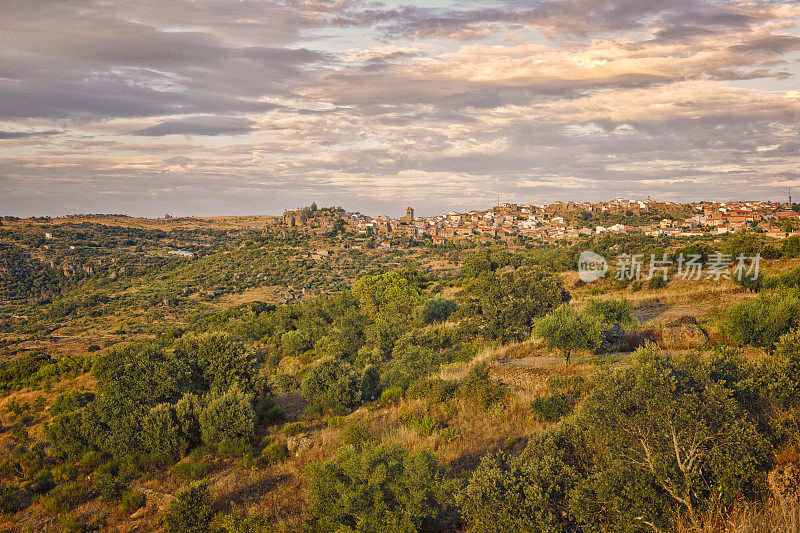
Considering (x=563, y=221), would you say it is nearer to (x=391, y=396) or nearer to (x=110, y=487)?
(x=391, y=396)

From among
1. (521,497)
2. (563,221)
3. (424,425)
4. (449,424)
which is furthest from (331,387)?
(563,221)

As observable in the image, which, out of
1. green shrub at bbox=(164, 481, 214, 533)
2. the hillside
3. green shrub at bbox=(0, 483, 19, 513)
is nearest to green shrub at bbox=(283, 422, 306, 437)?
the hillside

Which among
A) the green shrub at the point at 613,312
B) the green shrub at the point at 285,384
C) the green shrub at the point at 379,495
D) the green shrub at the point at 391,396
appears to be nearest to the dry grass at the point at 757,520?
the green shrub at the point at 379,495

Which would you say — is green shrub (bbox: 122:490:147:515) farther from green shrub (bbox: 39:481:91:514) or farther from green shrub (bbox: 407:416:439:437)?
green shrub (bbox: 407:416:439:437)

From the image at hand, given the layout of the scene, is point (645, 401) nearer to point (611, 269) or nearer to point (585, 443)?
point (585, 443)

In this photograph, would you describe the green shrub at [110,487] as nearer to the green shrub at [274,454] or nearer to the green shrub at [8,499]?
the green shrub at [8,499]
